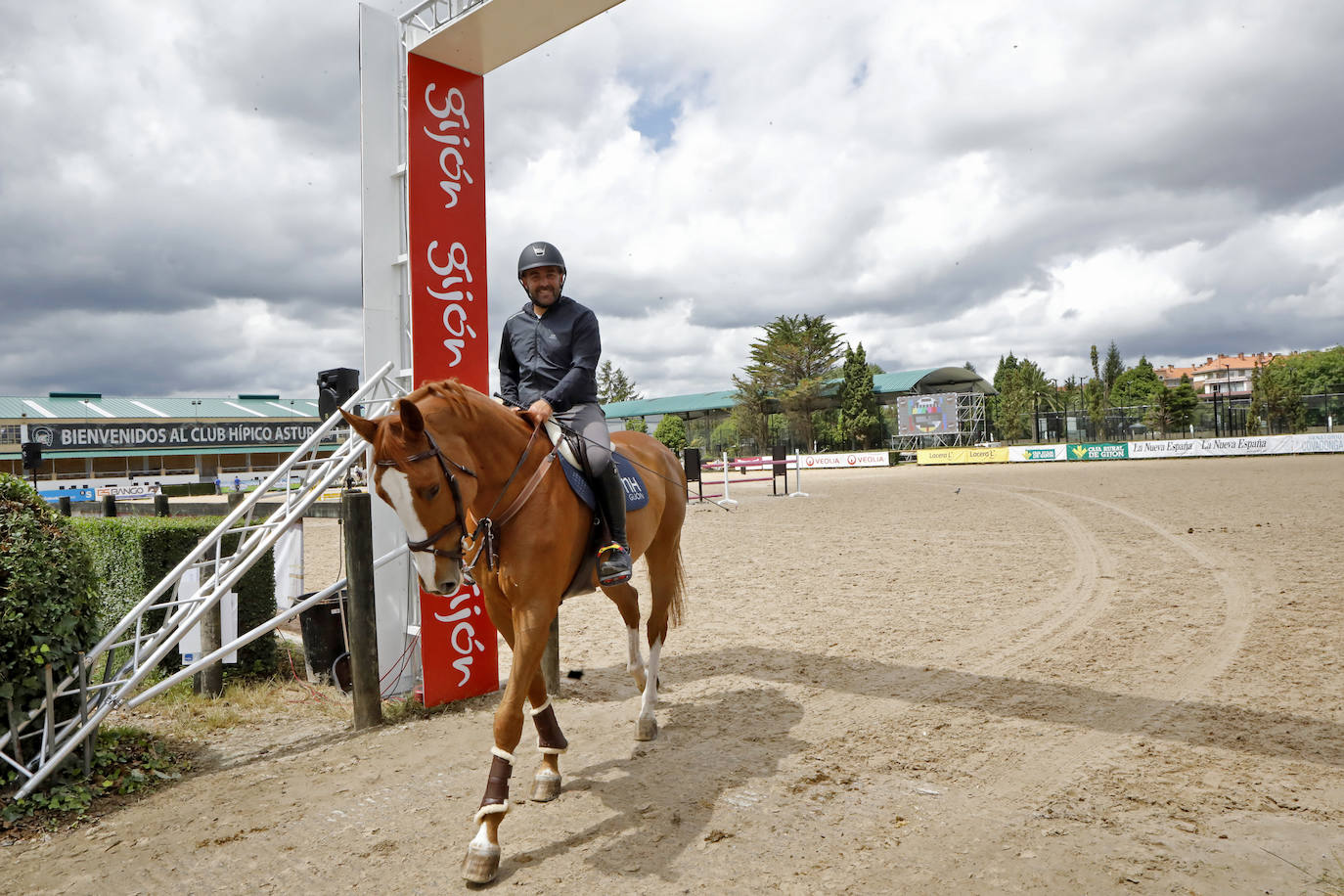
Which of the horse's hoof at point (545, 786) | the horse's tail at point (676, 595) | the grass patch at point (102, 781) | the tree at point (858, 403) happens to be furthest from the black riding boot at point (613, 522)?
the tree at point (858, 403)

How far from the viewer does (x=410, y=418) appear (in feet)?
9.89

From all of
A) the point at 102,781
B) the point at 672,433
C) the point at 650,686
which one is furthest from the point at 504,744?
the point at 672,433

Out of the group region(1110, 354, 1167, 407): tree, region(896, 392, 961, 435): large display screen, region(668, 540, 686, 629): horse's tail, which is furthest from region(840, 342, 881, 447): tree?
region(668, 540, 686, 629): horse's tail

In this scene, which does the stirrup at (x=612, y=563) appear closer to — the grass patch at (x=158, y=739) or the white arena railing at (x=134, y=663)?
the white arena railing at (x=134, y=663)

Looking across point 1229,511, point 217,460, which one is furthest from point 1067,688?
point 217,460

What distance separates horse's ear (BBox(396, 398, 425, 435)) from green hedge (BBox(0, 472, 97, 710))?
2455 millimetres

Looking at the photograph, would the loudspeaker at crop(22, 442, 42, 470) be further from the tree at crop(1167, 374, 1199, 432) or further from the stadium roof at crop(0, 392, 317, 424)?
the tree at crop(1167, 374, 1199, 432)

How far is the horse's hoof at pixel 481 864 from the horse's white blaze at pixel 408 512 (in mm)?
1104

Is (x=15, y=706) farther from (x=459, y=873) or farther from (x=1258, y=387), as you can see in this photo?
(x=1258, y=387)

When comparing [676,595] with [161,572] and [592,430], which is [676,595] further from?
[161,572]

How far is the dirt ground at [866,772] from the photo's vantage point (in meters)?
3.01

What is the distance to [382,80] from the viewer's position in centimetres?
579

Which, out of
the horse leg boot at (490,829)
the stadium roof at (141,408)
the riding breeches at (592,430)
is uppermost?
the stadium roof at (141,408)

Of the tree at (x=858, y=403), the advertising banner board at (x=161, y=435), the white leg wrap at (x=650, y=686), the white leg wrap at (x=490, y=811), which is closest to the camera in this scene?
the white leg wrap at (x=490, y=811)
